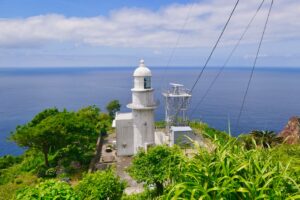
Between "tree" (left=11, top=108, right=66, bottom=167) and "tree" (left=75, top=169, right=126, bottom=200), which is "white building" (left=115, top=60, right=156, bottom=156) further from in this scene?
"tree" (left=75, top=169, right=126, bottom=200)

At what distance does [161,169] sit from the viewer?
52.4 feet

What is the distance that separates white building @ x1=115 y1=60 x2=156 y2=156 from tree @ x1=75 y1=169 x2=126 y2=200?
9867 mm

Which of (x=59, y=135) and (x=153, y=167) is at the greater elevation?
(x=59, y=135)

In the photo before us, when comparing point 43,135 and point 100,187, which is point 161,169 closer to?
point 100,187

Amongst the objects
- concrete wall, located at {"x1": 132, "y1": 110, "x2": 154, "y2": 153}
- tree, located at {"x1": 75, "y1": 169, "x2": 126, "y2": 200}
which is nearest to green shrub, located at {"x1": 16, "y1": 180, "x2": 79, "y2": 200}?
tree, located at {"x1": 75, "y1": 169, "x2": 126, "y2": 200}

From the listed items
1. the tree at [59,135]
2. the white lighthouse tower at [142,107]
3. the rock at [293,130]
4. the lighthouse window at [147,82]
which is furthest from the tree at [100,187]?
the rock at [293,130]

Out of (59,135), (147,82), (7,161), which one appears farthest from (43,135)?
(7,161)

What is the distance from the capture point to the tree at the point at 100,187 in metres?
13.3

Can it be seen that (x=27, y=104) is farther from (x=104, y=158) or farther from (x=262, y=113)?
(x=104, y=158)

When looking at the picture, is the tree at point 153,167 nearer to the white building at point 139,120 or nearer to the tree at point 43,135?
the white building at point 139,120

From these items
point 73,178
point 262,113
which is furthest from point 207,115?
point 73,178

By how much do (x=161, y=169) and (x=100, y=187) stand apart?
12.5 ft

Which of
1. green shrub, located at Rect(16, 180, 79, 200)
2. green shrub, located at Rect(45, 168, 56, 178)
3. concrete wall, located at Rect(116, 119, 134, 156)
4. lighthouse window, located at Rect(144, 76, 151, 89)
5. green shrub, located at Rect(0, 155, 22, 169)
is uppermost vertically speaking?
lighthouse window, located at Rect(144, 76, 151, 89)

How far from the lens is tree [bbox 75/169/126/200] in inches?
524
